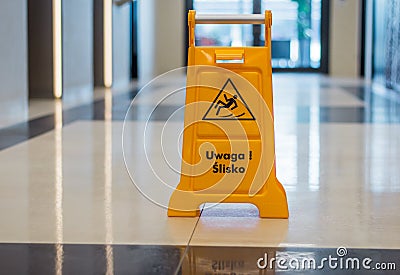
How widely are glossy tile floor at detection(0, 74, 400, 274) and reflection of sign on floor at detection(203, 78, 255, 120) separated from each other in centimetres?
32

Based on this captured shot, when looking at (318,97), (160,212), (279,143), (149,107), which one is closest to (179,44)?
(318,97)

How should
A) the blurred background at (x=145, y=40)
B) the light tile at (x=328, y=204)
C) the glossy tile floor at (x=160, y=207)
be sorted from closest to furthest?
the glossy tile floor at (x=160, y=207) < the light tile at (x=328, y=204) < the blurred background at (x=145, y=40)

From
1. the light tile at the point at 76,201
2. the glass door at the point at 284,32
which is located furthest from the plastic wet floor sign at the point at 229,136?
the glass door at the point at 284,32

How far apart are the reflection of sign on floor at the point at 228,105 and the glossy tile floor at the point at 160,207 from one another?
0.32 meters

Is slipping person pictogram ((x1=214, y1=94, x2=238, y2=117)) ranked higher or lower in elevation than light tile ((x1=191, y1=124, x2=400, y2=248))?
higher

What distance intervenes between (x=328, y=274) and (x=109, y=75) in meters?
8.72

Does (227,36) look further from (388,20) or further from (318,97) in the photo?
(318,97)

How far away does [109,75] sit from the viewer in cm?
1031

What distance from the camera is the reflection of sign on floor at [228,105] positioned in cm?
240

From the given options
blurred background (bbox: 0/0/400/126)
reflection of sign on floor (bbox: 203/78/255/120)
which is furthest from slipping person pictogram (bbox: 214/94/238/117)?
blurred background (bbox: 0/0/400/126)

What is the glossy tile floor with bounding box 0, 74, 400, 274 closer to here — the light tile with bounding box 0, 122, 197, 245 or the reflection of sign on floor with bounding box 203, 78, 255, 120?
the light tile with bounding box 0, 122, 197, 245

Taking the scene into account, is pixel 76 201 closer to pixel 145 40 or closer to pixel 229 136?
pixel 229 136

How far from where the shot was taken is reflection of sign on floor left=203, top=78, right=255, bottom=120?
7.87 feet

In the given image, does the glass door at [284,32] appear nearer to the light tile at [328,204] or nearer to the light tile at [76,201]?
the light tile at [328,204]
